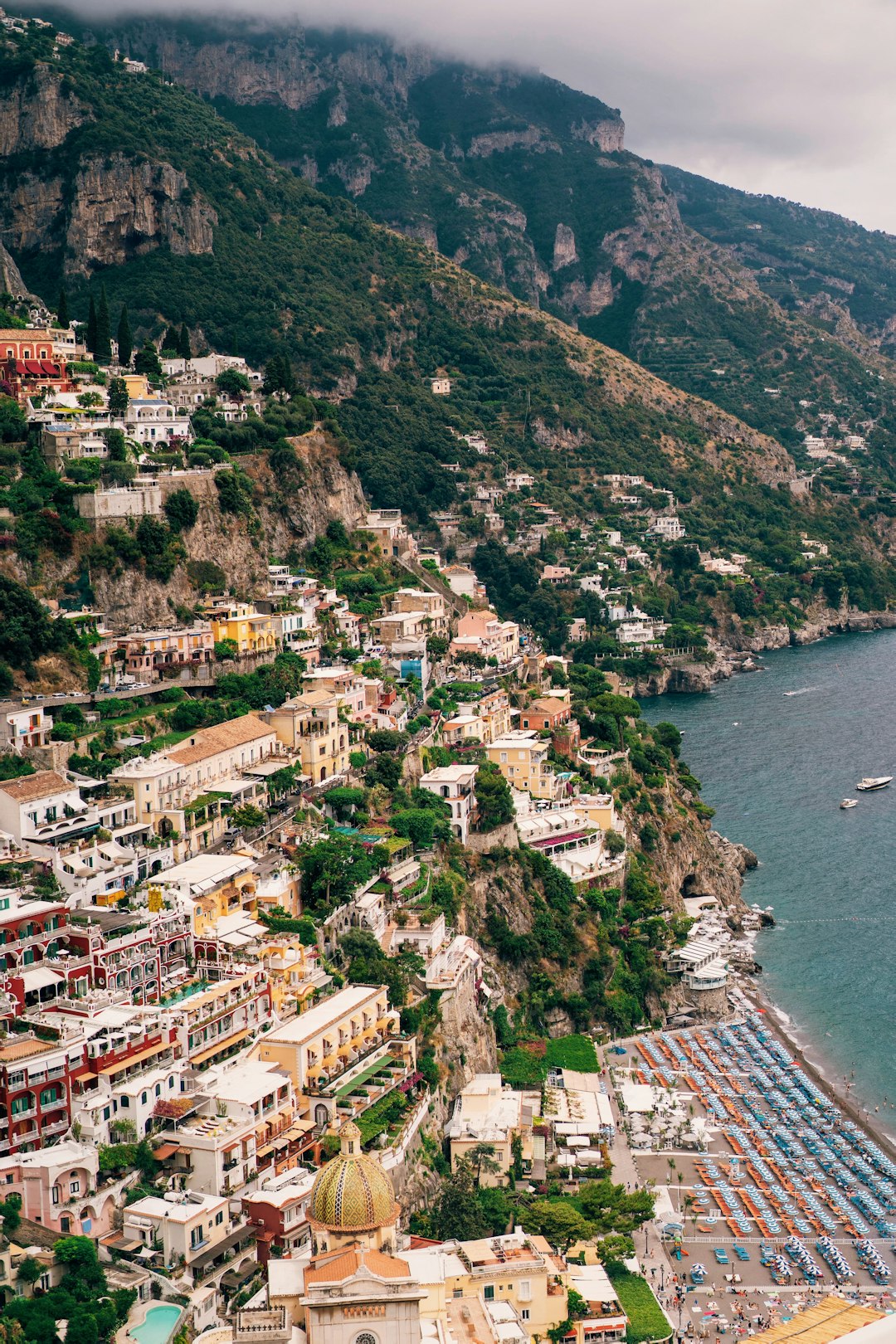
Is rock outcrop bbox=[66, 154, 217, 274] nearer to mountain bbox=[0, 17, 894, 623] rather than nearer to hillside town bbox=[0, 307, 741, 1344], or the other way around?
mountain bbox=[0, 17, 894, 623]

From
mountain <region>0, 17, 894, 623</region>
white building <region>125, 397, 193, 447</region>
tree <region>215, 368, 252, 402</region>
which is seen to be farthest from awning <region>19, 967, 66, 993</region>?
tree <region>215, 368, 252, 402</region>

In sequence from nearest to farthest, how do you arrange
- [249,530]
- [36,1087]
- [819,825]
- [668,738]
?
[36,1087]
[249,530]
[819,825]
[668,738]

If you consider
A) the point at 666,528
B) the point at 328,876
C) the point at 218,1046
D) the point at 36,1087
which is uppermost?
the point at 666,528

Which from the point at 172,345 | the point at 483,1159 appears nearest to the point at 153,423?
the point at 172,345

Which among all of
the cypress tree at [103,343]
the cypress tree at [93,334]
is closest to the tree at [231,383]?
the cypress tree at [103,343]

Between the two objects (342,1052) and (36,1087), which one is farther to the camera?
(342,1052)

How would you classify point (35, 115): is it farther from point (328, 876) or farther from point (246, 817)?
point (328, 876)

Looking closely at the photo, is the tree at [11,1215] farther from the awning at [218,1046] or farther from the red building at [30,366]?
the red building at [30,366]
